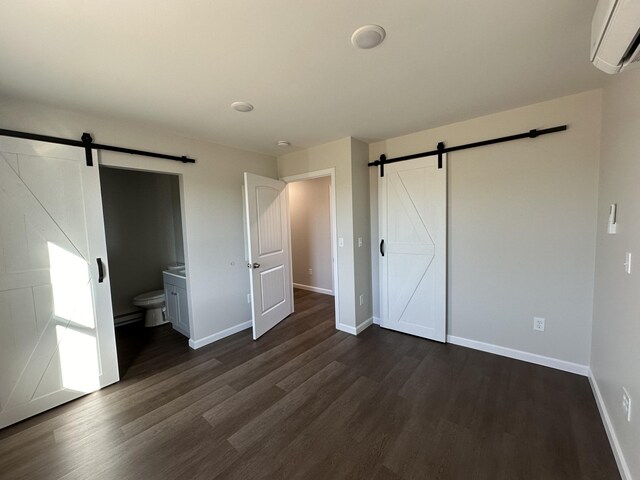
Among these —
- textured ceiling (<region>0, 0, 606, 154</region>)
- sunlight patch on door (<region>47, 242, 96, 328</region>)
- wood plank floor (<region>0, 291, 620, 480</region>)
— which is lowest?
wood plank floor (<region>0, 291, 620, 480</region>)

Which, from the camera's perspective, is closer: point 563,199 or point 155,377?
point 563,199

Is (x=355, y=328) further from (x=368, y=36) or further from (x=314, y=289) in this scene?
(x=368, y=36)

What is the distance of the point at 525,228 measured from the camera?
2447 mm

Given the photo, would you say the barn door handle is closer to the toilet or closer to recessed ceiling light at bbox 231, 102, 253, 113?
the toilet

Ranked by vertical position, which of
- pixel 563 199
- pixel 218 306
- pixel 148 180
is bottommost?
pixel 218 306

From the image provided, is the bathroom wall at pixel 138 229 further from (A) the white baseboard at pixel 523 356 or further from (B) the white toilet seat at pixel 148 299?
(A) the white baseboard at pixel 523 356

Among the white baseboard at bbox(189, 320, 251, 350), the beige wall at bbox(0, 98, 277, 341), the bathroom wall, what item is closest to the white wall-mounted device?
the beige wall at bbox(0, 98, 277, 341)

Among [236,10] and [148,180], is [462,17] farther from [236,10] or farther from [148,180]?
[148,180]

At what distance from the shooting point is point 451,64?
1.70 meters

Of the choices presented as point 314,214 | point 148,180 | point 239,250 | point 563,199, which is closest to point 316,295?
point 314,214

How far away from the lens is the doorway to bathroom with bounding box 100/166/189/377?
3.48 m

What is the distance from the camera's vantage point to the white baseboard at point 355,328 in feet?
10.7

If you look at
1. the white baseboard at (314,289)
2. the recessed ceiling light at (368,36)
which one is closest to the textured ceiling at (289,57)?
the recessed ceiling light at (368,36)

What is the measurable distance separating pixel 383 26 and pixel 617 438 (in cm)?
265
